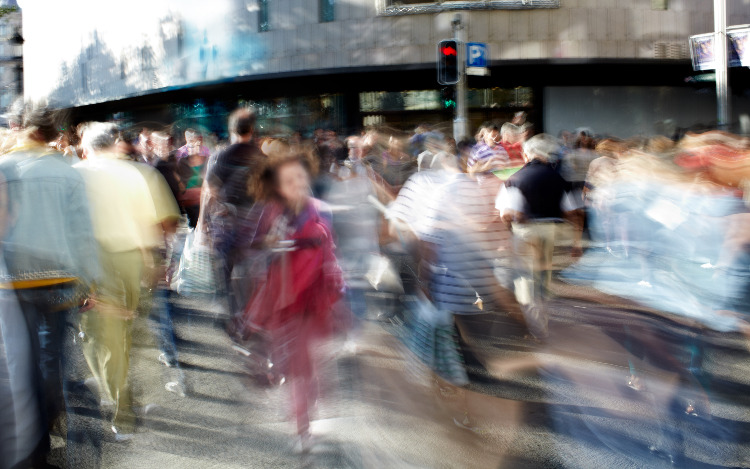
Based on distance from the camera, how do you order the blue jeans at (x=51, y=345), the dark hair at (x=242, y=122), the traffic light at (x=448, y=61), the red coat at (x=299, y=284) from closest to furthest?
the blue jeans at (x=51, y=345), the red coat at (x=299, y=284), the dark hair at (x=242, y=122), the traffic light at (x=448, y=61)

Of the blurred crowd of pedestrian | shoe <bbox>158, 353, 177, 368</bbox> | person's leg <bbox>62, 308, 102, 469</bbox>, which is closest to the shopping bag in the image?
the blurred crowd of pedestrian

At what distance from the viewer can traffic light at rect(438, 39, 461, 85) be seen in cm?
1340

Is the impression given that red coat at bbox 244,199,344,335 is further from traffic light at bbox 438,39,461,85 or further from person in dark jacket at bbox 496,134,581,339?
traffic light at bbox 438,39,461,85

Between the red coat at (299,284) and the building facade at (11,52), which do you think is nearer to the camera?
the red coat at (299,284)

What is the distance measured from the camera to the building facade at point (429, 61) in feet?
63.2

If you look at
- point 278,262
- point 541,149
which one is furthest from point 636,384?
point 278,262

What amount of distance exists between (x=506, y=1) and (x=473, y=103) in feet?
9.88

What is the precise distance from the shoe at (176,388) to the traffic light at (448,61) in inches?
353

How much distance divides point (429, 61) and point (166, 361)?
14.6m

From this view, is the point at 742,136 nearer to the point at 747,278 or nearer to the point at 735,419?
the point at 747,278

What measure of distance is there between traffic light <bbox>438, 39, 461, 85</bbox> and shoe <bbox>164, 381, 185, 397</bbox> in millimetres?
8959

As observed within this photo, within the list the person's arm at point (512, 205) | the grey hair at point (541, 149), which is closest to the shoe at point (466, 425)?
the person's arm at point (512, 205)

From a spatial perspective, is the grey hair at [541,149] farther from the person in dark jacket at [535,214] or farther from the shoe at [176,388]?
the shoe at [176,388]

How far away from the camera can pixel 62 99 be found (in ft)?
115
